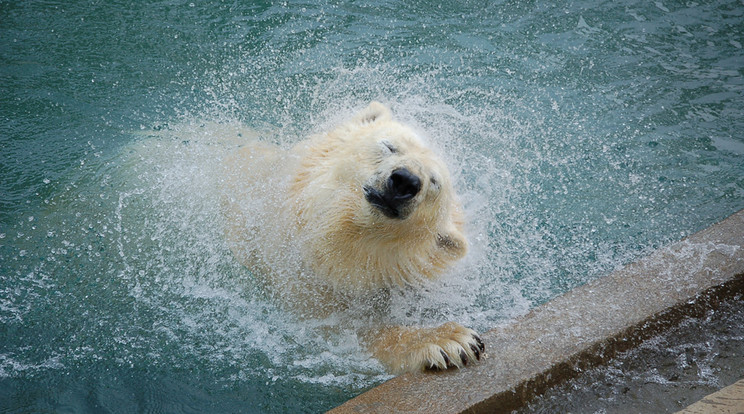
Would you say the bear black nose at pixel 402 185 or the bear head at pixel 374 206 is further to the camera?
the bear head at pixel 374 206

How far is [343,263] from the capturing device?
334 cm

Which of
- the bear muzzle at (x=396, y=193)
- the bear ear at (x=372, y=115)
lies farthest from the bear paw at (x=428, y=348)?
the bear ear at (x=372, y=115)

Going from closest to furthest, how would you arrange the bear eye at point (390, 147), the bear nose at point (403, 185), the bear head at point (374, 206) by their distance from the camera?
the bear nose at point (403, 185), the bear head at point (374, 206), the bear eye at point (390, 147)

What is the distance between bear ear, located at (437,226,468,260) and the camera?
342 cm

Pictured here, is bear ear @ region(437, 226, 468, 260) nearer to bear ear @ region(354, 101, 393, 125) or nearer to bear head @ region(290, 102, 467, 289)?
bear head @ region(290, 102, 467, 289)

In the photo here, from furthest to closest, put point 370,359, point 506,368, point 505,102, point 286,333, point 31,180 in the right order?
point 505,102 < point 31,180 < point 286,333 < point 370,359 < point 506,368

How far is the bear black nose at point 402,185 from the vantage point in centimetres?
285

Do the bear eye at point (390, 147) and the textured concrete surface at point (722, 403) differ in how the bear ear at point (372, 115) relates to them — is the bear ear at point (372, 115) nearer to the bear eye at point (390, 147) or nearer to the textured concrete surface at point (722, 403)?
the bear eye at point (390, 147)

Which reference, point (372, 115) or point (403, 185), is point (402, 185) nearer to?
point (403, 185)

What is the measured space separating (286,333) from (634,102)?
4.08m

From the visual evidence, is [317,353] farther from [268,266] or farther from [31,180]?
[31,180]

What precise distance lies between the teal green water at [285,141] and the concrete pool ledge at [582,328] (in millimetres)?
449

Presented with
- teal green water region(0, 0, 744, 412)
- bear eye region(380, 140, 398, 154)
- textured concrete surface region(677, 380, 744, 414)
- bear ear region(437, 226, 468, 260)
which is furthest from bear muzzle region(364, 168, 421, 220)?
textured concrete surface region(677, 380, 744, 414)

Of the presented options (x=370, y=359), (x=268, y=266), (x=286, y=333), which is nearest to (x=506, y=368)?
(x=370, y=359)
